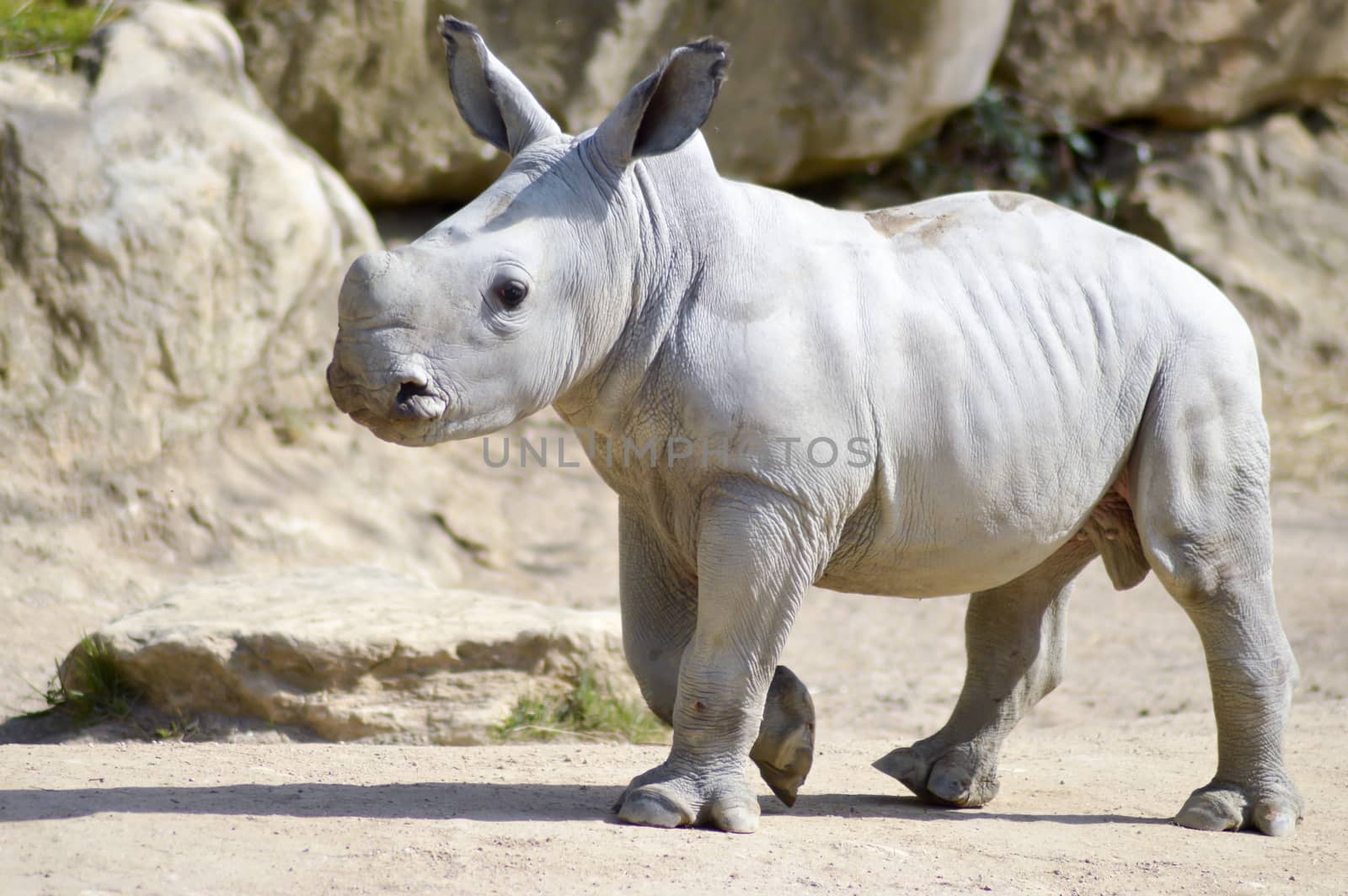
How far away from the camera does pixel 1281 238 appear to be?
1123cm

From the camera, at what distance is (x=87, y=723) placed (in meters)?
5.34

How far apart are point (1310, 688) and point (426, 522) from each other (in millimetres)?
4498

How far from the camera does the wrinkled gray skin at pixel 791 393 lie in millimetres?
3654

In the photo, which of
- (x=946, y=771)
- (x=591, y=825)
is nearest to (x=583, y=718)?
(x=946, y=771)

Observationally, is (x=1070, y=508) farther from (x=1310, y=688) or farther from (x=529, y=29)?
(x=529, y=29)

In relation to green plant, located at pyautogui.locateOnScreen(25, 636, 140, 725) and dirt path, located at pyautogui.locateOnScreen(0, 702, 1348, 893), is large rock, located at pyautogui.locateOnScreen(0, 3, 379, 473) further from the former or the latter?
dirt path, located at pyautogui.locateOnScreen(0, 702, 1348, 893)

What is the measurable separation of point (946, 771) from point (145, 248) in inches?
180

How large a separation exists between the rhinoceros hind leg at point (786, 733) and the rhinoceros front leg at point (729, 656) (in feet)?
0.20

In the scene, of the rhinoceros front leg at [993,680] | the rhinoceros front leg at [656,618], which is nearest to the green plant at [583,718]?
the rhinoceros front leg at [993,680]

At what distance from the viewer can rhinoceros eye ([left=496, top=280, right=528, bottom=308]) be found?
3.59m

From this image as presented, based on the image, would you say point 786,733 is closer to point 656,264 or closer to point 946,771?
point 946,771

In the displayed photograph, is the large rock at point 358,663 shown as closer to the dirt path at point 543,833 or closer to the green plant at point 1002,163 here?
the dirt path at point 543,833

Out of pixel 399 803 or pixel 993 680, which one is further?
pixel 993 680

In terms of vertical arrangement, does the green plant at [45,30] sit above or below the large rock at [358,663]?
above
